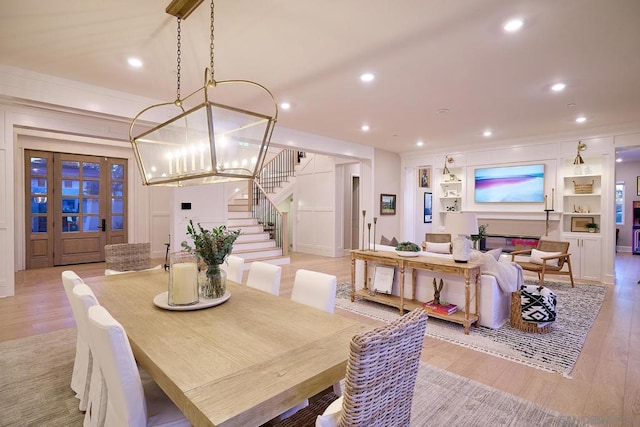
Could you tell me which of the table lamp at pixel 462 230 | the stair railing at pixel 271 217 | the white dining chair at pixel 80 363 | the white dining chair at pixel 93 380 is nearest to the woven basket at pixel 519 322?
the table lamp at pixel 462 230

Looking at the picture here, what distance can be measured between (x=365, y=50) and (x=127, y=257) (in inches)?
132

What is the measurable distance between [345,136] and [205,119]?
5394mm

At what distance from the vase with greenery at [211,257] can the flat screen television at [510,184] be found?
6.63 m

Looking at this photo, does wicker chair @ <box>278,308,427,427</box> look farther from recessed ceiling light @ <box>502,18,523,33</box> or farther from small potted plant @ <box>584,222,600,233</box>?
small potted plant @ <box>584,222,600,233</box>

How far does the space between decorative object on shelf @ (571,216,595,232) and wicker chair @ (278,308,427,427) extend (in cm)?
689

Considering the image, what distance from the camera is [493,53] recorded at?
121 inches

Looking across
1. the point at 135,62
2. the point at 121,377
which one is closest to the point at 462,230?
the point at 121,377

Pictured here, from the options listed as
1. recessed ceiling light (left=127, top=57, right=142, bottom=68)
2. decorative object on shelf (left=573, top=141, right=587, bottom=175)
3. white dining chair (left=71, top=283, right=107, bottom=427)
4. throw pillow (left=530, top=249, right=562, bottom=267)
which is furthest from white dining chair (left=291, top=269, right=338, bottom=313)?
decorative object on shelf (left=573, top=141, right=587, bottom=175)

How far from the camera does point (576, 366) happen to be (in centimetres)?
271

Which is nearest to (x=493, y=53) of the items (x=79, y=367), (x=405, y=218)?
(x=79, y=367)

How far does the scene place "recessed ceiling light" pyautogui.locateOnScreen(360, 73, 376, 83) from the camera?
362cm

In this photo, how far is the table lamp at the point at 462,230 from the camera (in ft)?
11.7

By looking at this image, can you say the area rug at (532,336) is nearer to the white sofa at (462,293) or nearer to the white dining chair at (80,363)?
the white sofa at (462,293)

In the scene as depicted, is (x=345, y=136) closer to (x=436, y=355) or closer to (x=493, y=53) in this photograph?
(x=493, y=53)
